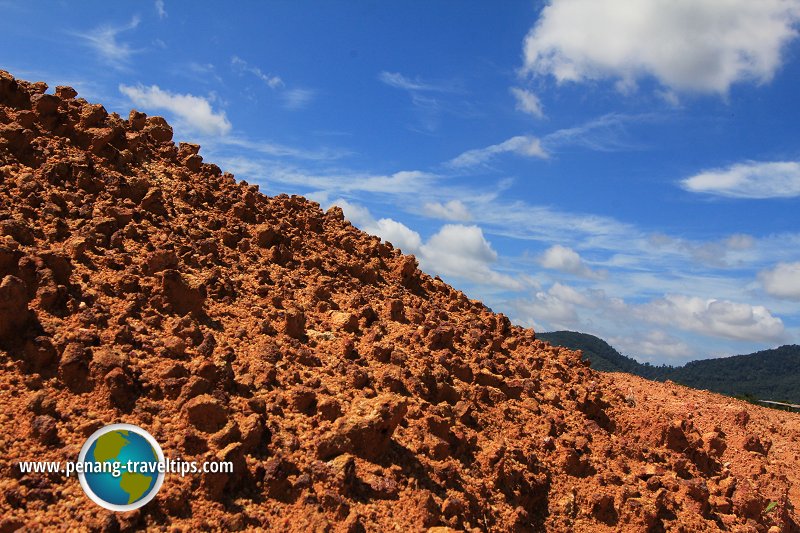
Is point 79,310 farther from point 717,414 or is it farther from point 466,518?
point 717,414

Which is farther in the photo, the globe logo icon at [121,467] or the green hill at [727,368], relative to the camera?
the green hill at [727,368]

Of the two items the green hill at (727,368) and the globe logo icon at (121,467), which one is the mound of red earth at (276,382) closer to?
the globe logo icon at (121,467)

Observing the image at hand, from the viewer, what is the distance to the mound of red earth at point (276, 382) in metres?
6.98

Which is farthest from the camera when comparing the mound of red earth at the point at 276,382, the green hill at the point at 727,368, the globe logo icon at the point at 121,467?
the green hill at the point at 727,368

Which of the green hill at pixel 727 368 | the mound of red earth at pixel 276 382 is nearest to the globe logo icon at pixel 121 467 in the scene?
the mound of red earth at pixel 276 382

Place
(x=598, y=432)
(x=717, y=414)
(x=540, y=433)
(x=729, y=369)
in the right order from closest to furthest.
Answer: (x=540, y=433), (x=598, y=432), (x=717, y=414), (x=729, y=369)

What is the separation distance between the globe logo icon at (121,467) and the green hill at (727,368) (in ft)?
310

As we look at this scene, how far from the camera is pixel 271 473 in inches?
280

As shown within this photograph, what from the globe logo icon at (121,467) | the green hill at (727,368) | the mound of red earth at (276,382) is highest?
the green hill at (727,368)

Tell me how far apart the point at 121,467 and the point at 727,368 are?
5427 inches

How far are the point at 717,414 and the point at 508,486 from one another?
11162 mm

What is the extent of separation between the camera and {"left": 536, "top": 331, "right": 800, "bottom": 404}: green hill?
3905 inches

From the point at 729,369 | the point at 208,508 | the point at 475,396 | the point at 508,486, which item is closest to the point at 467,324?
the point at 475,396

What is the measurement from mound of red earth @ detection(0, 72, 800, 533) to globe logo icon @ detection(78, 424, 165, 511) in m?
0.12
